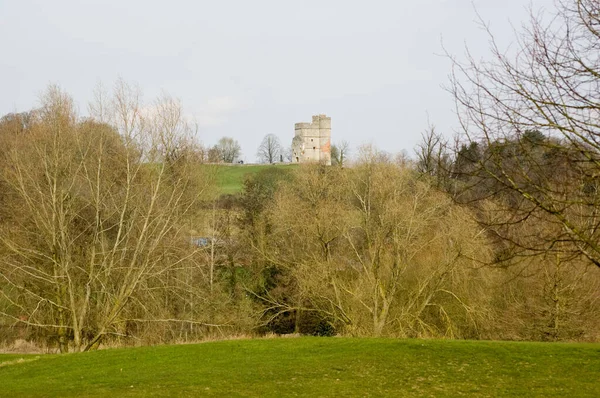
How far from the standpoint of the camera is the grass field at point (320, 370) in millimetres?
9430

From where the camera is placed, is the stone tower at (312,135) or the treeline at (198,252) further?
the stone tower at (312,135)

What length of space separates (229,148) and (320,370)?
78827 mm

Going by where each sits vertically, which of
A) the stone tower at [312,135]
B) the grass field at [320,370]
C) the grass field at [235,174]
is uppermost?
the stone tower at [312,135]

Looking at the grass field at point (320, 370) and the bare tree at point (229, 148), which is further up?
the bare tree at point (229, 148)

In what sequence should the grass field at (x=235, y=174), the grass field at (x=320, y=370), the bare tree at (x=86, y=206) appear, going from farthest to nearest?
1. the grass field at (x=235, y=174)
2. the bare tree at (x=86, y=206)
3. the grass field at (x=320, y=370)

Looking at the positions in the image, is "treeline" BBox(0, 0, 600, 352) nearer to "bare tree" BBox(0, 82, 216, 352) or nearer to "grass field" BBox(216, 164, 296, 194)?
"bare tree" BBox(0, 82, 216, 352)

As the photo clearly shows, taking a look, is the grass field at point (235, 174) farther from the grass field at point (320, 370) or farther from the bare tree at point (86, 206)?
the grass field at point (320, 370)

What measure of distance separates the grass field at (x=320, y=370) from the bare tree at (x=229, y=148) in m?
73.2

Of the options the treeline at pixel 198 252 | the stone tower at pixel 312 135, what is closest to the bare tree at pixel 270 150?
the stone tower at pixel 312 135

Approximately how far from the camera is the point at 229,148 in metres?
88.4

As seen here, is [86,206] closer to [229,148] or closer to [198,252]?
[198,252]

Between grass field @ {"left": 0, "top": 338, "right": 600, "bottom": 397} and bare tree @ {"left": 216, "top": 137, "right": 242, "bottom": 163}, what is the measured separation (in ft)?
240

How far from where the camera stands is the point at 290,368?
11.3 metres

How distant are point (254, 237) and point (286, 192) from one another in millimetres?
4118
